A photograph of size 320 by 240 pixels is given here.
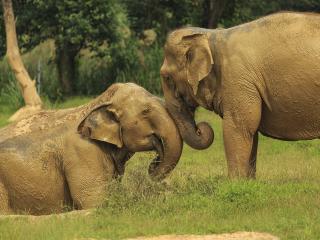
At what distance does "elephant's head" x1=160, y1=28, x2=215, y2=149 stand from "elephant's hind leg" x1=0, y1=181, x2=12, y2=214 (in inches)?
81.5

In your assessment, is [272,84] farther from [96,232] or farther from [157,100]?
[96,232]

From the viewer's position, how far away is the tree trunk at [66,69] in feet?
89.7

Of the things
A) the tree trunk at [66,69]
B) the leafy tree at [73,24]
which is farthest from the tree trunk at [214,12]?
the tree trunk at [66,69]

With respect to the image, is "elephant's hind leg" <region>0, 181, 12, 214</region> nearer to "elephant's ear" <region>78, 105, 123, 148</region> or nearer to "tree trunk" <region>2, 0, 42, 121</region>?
"elephant's ear" <region>78, 105, 123, 148</region>

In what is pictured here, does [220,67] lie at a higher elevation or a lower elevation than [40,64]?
higher

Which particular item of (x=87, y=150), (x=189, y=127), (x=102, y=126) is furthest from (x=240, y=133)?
(x=87, y=150)

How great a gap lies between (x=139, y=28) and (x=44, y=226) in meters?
19.3

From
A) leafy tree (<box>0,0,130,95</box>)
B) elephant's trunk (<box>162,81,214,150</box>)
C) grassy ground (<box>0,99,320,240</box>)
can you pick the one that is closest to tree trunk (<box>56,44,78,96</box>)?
leafy tree (<box>0,0,130,95</box>)

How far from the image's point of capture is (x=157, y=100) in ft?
37.4

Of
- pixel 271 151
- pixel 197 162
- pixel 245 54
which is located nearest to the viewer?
pixel 245 54

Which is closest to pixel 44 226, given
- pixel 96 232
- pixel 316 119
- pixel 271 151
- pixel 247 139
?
pixel 96 232

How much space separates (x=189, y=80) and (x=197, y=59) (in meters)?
0.26

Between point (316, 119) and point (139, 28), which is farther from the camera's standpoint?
point (139, 28)

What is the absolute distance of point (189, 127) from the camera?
37.0 ft
